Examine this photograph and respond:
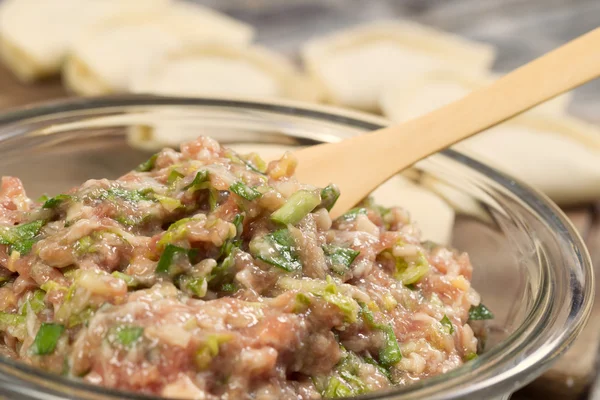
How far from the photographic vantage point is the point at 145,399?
110 centimetres

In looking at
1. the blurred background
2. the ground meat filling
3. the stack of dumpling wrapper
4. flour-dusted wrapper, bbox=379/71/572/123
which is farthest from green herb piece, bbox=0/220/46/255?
the blurred background

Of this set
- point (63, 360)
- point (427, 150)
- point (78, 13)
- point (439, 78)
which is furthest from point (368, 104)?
point (63, 360)

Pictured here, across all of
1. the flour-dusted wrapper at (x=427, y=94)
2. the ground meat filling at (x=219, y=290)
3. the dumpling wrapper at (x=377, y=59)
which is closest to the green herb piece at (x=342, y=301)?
the ground meat filling at (x=219, y=290)

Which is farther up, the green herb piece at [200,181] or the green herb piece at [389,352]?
the green herb piece at [200,181]

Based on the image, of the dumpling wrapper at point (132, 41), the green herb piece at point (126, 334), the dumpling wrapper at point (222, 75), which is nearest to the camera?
the green herb piece at point (126, 334)

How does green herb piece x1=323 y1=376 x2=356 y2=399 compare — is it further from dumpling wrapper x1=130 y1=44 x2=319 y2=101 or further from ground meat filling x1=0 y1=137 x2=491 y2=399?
dumpling wrapper x1=130 y1=44 x2=319 y2=101

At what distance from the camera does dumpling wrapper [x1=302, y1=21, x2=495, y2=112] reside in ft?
13.0

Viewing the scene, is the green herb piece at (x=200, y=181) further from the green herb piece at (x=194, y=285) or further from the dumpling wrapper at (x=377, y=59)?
the dumpling wrapper at (x=377, y=59)

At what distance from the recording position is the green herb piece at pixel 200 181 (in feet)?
4.99

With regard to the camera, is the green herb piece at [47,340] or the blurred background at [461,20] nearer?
the green herb piece at [47,340]

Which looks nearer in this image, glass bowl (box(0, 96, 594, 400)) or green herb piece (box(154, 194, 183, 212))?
glass bowl (box(0, 96, 594, 400))

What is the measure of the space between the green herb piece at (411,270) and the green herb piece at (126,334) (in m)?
0.63

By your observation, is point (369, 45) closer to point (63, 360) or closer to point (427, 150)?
point (427, 150)

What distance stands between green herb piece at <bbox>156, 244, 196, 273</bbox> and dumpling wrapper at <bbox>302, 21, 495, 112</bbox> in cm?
261
